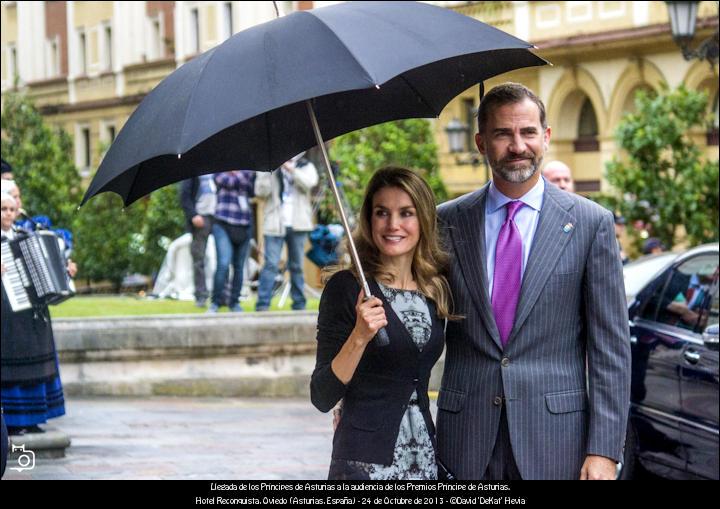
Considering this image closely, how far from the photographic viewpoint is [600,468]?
489cm

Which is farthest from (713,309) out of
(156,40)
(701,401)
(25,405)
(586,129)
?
(156,40)

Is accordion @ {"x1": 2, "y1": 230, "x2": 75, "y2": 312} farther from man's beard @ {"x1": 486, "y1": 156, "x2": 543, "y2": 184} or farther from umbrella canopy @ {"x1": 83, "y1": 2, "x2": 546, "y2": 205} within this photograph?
man's beard @ {"x1": 486, "y1": 156, "x2": 543, "y2": 184}

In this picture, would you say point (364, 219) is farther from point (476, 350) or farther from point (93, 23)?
point (93, 23)

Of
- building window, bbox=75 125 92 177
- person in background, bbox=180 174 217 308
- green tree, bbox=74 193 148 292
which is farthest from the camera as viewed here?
building window, bbox=75 125 92 177

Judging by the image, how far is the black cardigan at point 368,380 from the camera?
5000 mm

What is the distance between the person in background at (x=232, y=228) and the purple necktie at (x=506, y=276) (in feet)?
35.0

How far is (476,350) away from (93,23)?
50.6 metres

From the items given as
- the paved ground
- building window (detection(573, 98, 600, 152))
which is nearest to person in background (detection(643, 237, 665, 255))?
the paved ground

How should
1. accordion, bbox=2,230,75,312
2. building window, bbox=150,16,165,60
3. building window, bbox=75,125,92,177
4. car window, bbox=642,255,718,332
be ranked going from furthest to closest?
building window, bbox=75,125,92,177 → building window, bbox=150,16,165,60 → accordion, bbox=2,230,75,312 → car window, bbox=642,255,718,332

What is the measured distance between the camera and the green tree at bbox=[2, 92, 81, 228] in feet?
146

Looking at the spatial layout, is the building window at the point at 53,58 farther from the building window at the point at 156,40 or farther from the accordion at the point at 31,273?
the accordion at the point at 31,273

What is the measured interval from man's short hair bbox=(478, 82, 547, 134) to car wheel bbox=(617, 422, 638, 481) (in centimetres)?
497
